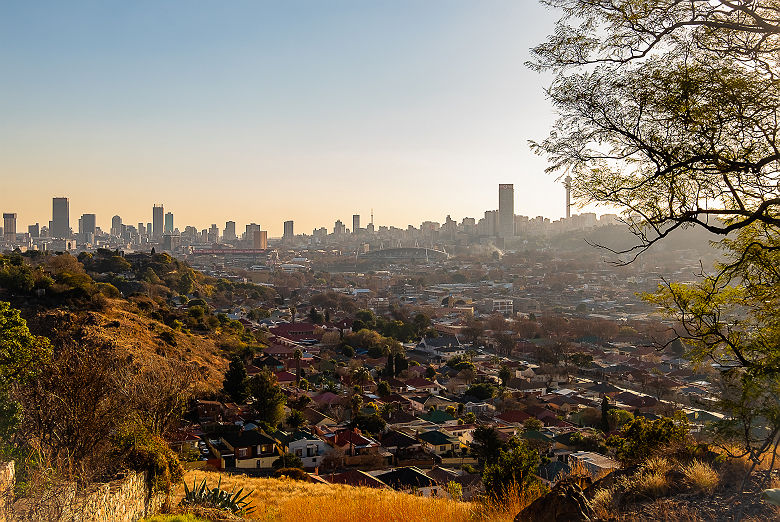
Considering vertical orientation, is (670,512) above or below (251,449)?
above

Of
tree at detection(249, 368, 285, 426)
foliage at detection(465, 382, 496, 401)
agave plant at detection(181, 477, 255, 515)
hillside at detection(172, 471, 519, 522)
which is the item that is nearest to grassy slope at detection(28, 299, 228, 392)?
tree at detection(249, 368, 285, 426)

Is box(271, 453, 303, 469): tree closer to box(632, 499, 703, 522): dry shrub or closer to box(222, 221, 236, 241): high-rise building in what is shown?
box(632, 499, 703, 522): dry shrub

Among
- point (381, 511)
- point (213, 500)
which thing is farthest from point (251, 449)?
point (381, 511)

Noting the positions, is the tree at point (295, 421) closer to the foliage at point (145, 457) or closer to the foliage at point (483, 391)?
the foliage at point (483, 391)

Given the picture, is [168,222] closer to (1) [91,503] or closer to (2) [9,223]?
(2) [9,223]

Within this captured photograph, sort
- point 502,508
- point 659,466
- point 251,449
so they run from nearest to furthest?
point 659,466 → point 502,508 → point 251,449

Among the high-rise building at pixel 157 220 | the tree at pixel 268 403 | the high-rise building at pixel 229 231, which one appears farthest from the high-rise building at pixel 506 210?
the tree at pixel 268 403
